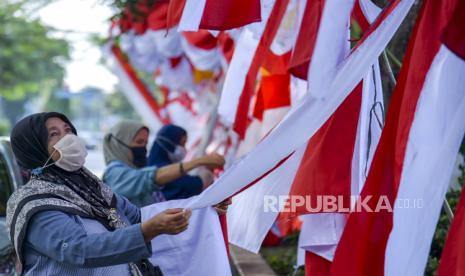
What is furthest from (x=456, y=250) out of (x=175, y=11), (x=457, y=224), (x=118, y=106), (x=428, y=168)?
(x=118, y=106)

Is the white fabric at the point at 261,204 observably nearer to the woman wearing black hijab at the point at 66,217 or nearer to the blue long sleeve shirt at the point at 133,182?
the woman wearing black hijab at the point at 66,217

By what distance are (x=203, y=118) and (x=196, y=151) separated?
283 cm

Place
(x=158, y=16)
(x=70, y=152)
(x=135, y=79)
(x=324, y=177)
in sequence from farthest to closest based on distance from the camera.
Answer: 1. (x=135, y=79)
2. (x=158, y=16)
3. (x=324, y=177)
4. (x=70, y=152)

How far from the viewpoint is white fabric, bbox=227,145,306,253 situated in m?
4.39

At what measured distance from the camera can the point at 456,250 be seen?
304 centimetres

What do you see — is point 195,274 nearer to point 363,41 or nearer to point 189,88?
point 363,41

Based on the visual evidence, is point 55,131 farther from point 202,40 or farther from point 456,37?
point 202,40

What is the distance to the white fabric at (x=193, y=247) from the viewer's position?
3.82m

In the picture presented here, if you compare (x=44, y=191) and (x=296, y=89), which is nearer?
(x=44, y=191)

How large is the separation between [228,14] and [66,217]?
1678 millimetres

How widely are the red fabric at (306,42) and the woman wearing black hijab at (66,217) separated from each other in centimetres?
135

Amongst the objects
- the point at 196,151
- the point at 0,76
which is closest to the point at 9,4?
the point at 196,151

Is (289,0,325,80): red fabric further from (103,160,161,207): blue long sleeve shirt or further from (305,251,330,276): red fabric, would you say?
(103,160,161,207): blue long sleeve shirt

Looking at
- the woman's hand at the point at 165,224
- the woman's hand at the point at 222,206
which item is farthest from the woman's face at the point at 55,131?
the woman's hand at the point at 222,206
